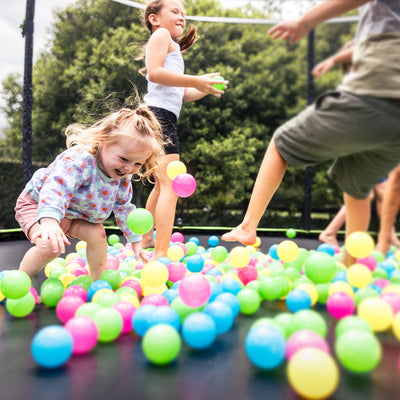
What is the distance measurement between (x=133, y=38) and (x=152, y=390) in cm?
402

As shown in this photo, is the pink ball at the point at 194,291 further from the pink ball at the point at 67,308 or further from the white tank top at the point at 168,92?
the white tank top at the point at 168,92

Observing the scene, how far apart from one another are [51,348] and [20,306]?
44cm

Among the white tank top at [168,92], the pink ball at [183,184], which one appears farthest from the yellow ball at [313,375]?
the white tank top at [168,92]

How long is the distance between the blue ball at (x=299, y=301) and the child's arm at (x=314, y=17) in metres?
0.75

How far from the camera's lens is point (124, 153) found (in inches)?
51.9

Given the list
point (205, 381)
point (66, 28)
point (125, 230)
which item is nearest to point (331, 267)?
point (205, 381)

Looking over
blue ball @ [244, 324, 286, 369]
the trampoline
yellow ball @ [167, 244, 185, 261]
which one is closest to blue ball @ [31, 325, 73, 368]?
the trampoline

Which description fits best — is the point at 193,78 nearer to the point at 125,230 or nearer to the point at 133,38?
the point at 125,230

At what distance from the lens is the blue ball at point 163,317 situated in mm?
906

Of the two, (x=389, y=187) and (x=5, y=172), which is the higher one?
(x=389, y=187)

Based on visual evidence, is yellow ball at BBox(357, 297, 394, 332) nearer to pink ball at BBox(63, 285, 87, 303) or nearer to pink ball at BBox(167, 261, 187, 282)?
pink ball at BBox(167, 261, 187, 282)

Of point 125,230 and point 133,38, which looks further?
point 133,38

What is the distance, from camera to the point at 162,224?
1.84 meters

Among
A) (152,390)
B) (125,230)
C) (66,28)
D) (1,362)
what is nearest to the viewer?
(152,390)
